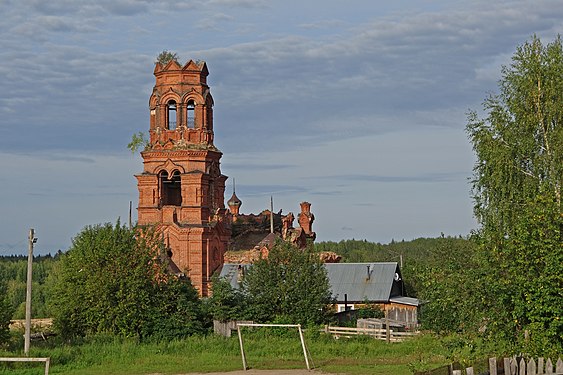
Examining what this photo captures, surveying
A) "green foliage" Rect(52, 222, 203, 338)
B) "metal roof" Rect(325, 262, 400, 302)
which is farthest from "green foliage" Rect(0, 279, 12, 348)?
"metal roof" Rect(325, 262, 400, 302)

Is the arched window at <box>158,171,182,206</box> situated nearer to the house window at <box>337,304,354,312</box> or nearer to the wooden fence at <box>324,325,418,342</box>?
the house window at <box>337,304,354,312</box>

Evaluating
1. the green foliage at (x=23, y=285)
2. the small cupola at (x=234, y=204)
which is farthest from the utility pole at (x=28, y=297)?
the green foliage at (x=23, y=285)

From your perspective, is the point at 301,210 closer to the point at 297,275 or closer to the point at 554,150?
the point at 297,275

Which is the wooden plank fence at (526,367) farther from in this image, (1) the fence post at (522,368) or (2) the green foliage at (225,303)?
(2) the green foliage at (225,303)

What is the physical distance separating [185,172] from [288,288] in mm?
13265

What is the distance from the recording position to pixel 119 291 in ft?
139

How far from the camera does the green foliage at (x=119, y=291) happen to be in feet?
139

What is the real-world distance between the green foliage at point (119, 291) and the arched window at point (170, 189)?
448 inches

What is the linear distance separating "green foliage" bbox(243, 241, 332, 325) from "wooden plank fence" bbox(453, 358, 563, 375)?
26.0 m

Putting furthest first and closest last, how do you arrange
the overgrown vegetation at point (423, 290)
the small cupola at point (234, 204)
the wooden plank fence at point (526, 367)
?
the small cupola at point (234, 204) → the overgrown vegetation at point (423, 290) → the wooden plank fence at point (526, 367)

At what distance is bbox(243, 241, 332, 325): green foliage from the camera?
44719mm

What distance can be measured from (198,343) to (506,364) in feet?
76.3

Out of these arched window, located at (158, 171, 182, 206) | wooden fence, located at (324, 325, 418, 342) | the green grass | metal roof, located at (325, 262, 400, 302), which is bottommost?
the green grass

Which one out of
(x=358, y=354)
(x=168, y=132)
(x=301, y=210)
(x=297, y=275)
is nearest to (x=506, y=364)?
(x=358, y=354)
